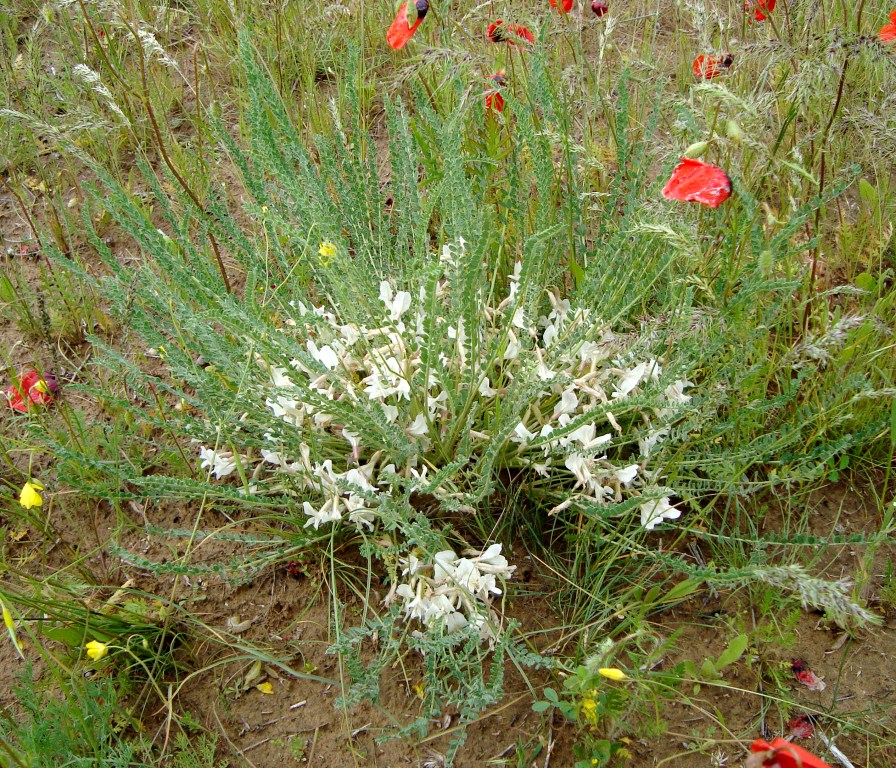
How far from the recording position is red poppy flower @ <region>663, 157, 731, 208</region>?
1.44 meters

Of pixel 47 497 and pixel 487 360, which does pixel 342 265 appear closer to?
pixel 487 360

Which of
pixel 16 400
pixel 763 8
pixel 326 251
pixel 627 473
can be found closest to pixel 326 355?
pixel 326 251

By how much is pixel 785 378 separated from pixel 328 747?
4.48 feet

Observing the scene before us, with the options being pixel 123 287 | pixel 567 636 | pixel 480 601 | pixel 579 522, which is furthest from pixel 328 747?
pixel 123 287

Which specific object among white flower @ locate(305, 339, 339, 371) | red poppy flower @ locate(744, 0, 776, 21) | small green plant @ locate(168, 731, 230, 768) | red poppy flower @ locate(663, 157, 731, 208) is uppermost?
red poppy flower @ locate(744, 0, 776, 21)

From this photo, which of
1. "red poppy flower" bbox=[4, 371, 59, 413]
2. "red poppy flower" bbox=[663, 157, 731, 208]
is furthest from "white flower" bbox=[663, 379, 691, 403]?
"red poppy flower" bbox=[4, 371, 59, 413]

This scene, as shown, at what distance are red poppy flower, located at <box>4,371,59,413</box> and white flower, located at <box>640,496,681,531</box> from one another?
1.50 meters

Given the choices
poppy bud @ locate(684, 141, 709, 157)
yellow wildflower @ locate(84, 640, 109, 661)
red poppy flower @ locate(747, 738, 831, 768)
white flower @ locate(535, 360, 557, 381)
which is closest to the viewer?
red poppy flower @ locate(747, 738, 831, 768)

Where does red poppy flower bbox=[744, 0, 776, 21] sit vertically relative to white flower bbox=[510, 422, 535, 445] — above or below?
above

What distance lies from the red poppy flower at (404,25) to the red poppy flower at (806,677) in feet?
5.50

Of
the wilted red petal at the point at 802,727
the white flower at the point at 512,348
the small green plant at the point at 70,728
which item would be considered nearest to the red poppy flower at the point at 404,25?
the white flower at the point at 512,348

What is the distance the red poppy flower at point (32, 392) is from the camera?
2.01 metres

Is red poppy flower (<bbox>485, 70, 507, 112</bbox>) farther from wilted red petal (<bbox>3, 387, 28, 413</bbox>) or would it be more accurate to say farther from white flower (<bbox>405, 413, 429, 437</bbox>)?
wilted red petal (<bbox>3, 387, 28, 413</bbox>)

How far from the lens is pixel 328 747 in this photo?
1.56m
